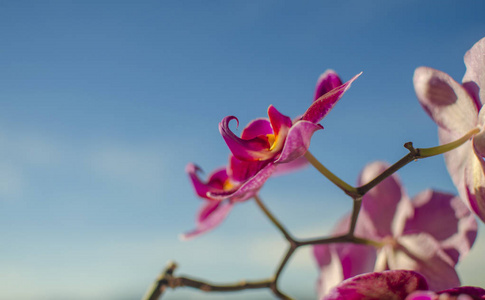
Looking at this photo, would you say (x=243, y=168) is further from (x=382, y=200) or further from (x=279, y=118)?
(x=382, y=200)

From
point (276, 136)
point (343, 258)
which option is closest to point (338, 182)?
point (276, 136)

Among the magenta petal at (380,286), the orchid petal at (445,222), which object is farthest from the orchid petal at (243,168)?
the orchid petal at (445,222)

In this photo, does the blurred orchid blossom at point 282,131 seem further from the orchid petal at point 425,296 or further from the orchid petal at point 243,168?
the orchid petal at point 425,296

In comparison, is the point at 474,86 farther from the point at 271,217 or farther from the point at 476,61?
the point at 271,217

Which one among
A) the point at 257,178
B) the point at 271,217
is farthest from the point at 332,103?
the point at 271,217

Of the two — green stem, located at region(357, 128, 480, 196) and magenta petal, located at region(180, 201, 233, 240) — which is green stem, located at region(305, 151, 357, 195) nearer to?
green stem, located at region(357, 128, 480, 196)

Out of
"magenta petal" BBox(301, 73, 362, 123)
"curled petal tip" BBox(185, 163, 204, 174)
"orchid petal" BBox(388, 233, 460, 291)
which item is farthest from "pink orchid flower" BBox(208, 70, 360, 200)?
"orchid petal" BBox(388, 233, 460, 291)
